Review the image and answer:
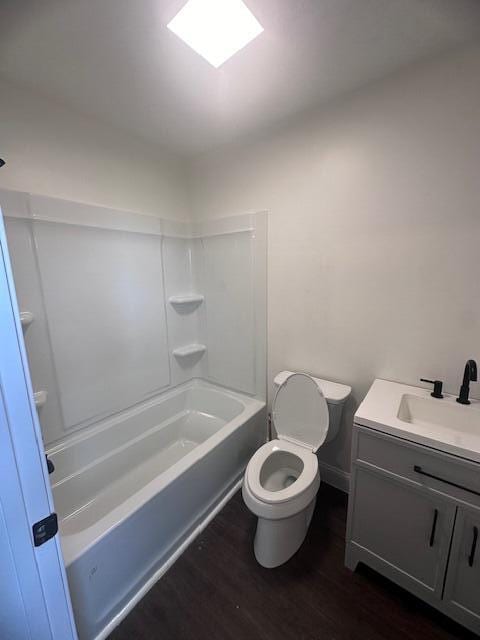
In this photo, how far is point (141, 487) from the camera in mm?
1750

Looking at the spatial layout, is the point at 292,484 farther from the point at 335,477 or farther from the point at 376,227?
the point at 376,227

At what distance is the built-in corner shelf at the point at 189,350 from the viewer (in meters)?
2.29

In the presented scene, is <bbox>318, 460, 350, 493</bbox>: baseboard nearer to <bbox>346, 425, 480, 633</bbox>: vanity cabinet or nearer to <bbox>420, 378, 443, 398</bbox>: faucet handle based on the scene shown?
<bbox>346, 425, 480, 633</bbox>: vanity cabinet

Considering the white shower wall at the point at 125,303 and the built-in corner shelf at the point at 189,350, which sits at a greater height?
the white shower wall at the point at 125,303

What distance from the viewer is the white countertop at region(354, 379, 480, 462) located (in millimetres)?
981

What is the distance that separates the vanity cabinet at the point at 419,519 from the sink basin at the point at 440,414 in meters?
0.23

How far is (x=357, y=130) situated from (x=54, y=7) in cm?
143

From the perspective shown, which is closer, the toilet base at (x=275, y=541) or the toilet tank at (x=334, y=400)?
the toilet base at (x=275, y=541)

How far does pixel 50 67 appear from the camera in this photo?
3.88ft

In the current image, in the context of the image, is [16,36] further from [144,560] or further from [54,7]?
[144,560]

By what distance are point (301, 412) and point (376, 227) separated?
3.96 feet

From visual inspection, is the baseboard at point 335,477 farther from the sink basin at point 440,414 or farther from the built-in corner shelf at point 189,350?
the built-in corner shelf at point 189,350

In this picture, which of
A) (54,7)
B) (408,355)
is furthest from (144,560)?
(54,7)

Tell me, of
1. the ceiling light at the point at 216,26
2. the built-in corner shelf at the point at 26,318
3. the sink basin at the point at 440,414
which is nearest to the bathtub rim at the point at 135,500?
the built-in corner shelf at the point at 26,318
